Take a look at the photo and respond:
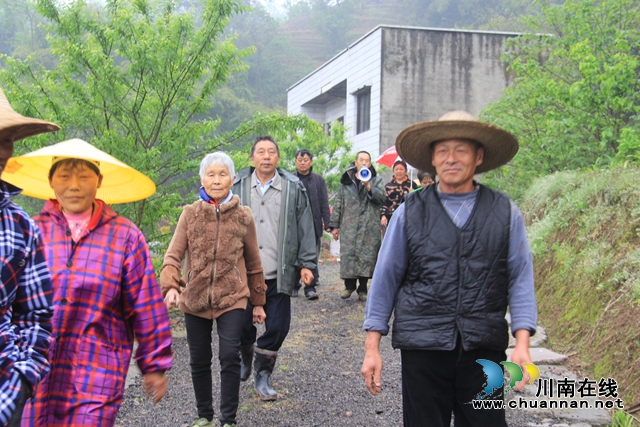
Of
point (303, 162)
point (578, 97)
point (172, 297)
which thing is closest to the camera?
point (172, 297)

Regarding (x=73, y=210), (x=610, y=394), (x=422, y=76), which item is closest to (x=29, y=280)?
(x=73, y=210)

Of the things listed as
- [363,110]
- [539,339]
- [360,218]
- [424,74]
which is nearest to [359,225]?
[360,218]

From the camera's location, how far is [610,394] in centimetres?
454

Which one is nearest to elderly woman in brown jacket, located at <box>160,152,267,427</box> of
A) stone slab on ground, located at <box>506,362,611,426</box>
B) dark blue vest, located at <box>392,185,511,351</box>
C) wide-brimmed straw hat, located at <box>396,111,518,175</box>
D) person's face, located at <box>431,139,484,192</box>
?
wide-brimmed straw hat, located at <box>396,111,518,175</box>

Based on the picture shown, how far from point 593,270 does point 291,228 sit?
3224 millimetres

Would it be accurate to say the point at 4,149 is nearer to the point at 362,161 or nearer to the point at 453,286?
the point at 453,286

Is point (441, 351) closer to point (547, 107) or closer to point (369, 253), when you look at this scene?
point (369, 253)

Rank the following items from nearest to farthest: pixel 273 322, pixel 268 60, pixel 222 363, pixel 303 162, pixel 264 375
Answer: pixel 222 363 < pixel 273 322 < pixel 264 375 < pixel 303 162 < pixel 268 60

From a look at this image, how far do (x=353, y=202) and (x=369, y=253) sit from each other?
2.62 ft

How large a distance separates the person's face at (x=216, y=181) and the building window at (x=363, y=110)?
19.7 meters

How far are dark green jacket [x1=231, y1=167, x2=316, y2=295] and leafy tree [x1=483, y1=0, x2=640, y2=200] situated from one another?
14.0 ft

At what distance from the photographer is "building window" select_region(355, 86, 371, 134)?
23922mm

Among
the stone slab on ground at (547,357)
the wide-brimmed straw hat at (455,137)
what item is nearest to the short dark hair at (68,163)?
the wide-brimmed straw hat at (455,137)

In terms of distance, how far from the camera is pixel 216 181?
177 inches
